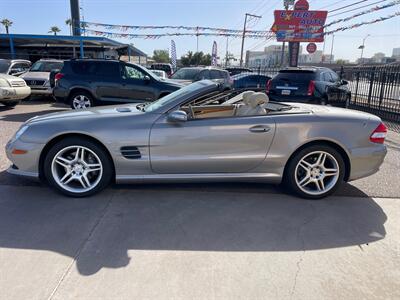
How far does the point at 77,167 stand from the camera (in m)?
3.74

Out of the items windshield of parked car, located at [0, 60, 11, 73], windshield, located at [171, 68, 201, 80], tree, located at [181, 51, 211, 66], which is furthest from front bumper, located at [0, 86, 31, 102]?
tree, located at [181, 51, 211, 66]

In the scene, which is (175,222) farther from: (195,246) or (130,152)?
(130,152)

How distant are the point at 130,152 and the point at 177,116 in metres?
0.68

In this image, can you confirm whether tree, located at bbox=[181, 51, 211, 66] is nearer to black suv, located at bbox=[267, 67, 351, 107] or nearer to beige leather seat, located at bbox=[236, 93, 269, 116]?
black suv, located at bbox=[267, 67, 351, 107]

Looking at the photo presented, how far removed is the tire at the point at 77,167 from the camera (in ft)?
12.0

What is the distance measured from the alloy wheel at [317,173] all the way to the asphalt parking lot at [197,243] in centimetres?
18

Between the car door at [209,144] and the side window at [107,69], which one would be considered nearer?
the car door at [209,144]

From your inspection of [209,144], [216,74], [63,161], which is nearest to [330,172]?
[209,144]

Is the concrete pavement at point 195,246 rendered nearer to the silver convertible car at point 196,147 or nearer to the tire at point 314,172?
the tire at point 314,172

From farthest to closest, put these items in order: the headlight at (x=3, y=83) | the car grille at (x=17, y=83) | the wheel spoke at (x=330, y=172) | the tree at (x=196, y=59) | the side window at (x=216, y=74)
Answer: the tree at (x=196, y=59) < the side window at (x=216, y=74) < the car grille at (x=17, y=83) < the headlight at (x=3, y=83) < the wheel spoke at (x=330, y=172)

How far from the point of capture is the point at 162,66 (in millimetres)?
26656

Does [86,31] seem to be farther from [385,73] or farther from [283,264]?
[283,264]

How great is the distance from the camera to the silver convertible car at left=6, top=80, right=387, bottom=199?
3643 mm

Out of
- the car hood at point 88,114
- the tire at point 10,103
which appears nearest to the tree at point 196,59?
the tire at point 10,103
